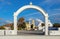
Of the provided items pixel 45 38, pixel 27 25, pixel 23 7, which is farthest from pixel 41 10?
pixel 27 25

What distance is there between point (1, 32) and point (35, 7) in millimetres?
6199

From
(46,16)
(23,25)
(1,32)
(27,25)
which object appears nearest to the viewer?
(1,32)

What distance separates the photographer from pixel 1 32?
23.9 m

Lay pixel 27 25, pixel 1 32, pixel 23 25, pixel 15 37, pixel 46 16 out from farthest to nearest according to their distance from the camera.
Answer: pixel 27 25 → pixel 23 25 → pixel 46 16 → pixel 1 32 → pixel 15 37

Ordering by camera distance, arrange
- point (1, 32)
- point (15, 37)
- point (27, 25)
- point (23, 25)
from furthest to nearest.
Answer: point (27, 25)
point (23, 25)
point (1, 32)
point (15, 37)

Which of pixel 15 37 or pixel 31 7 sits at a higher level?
pixel 31 7

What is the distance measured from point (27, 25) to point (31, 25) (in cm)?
421

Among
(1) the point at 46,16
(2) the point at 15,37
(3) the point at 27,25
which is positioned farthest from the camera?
(3) the point at 27,25

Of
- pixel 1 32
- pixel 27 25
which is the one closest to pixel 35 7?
pixel 1 32

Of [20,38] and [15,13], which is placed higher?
[15,13]

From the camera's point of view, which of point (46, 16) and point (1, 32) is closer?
point (1, 32)

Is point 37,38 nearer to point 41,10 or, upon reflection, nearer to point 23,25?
point 41,10

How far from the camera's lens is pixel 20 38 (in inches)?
627

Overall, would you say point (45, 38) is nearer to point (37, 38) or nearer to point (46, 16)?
point (37, 38)
